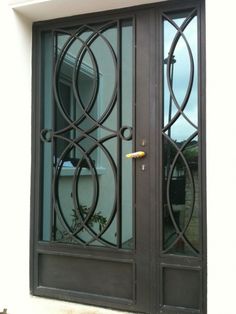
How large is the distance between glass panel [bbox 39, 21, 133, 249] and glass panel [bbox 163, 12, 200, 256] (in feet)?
0.90

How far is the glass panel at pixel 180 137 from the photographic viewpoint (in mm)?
2473

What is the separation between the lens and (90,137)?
2779 mm

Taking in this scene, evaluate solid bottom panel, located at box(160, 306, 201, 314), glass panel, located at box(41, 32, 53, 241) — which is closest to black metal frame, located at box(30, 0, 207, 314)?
solid bottom panel, located at box(160, 306, 201, 314)

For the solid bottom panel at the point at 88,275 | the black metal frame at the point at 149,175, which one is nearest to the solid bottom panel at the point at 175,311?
the black metal frame at the point at 149,175

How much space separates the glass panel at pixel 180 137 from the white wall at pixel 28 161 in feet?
0.98

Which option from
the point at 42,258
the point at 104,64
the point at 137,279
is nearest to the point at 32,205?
the point at 42,258

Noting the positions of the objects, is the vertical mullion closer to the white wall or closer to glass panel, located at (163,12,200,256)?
glass panel, located at (163,12,200,256)

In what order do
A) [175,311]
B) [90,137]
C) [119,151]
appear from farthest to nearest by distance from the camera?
[90,137], [119,151], [175,311]

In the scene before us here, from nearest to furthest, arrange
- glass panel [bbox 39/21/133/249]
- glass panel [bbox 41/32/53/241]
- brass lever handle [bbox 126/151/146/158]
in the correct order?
brass lever handle [bbox 126/151/146/158] < glass panel [bbox 39/21/133/249] < glass panel [bbox 41/32/53/241]

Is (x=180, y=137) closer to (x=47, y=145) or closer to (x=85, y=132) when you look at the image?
(x=85, y=132)

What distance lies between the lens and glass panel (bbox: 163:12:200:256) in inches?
97.3

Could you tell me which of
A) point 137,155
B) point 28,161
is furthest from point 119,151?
point 28,161

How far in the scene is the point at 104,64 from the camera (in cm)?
275

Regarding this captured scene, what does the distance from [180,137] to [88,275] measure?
124 centimetres
